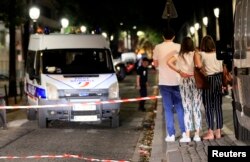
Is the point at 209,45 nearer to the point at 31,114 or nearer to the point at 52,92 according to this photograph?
the point at 52,92

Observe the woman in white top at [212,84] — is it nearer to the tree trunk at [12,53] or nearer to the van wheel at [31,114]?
the van wheel at [31,114]

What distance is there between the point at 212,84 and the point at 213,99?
0.91 feet

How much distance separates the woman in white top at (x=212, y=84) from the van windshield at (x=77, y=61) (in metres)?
4.30

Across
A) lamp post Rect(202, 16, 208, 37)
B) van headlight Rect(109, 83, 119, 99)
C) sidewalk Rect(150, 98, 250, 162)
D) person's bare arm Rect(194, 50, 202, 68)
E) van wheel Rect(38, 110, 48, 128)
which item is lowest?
sidewalk Rect(150, 98, 250, 162)

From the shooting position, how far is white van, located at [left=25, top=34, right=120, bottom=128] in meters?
13.7

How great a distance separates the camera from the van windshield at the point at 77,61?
14250 mm

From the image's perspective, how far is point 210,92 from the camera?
10336 millimetres

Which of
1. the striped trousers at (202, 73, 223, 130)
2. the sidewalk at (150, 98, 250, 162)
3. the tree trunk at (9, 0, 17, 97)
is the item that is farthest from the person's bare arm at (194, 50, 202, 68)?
the tree trunk at (9, 0, 17, 97)

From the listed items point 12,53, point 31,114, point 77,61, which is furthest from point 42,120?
point 12,53

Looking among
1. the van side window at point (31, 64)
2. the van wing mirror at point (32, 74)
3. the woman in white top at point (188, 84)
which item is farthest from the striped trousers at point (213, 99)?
the van side window at point (31, 64)

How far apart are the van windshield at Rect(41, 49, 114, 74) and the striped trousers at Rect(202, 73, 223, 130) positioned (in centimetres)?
433

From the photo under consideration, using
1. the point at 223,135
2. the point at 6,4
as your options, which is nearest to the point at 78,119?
the point at 223,135

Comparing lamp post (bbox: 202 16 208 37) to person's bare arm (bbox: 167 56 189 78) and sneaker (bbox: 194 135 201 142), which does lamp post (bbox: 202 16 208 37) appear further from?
sneaker (bbox: 194 135 201 142)

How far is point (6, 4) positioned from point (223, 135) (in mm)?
16566
